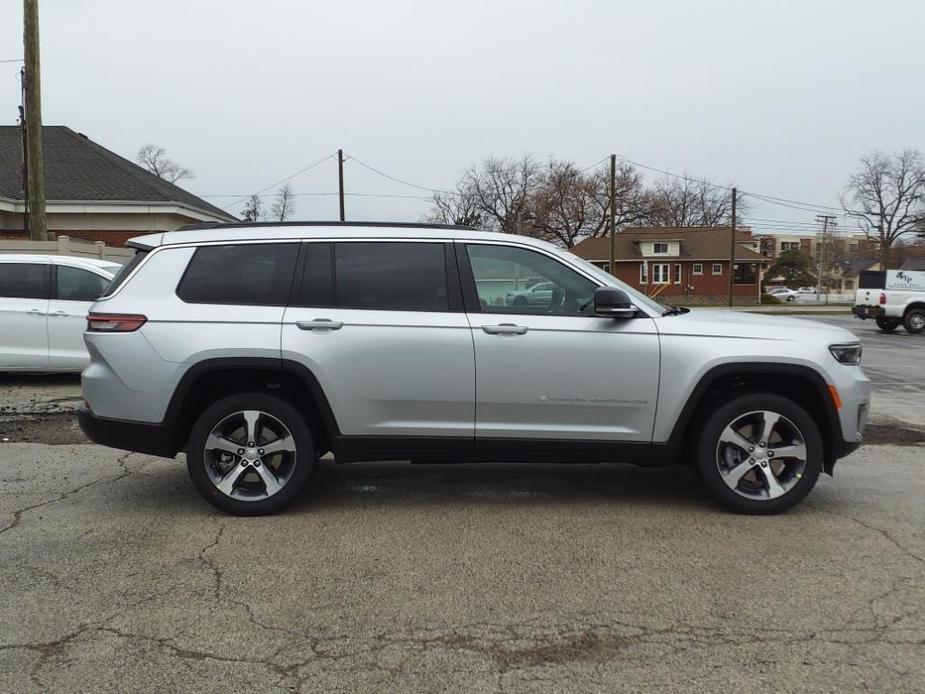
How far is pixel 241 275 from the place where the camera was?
16.0 feet

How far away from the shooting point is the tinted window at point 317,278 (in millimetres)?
4832

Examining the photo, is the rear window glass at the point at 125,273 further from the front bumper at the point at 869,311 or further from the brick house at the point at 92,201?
the front bumper at the point at 869,311

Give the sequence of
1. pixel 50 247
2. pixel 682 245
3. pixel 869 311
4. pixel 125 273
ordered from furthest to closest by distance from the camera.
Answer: pixel 682 245, pixel 869 311, pixel 50 247, pixel 125 273

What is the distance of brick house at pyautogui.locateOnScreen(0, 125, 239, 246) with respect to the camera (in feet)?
68.9

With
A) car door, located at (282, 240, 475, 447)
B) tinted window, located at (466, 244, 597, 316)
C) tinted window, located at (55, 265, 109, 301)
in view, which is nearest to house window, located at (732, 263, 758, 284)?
tinted window, located at (55, 265, 109, 301)

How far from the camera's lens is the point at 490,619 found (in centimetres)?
344

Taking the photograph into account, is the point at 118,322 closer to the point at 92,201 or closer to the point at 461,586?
the point at 461,586

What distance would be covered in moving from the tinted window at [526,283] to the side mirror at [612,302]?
0.53 feet

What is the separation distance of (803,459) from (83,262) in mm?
9083

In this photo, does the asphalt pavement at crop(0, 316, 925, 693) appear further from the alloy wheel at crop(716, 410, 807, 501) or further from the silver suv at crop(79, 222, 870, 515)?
the silver suv at crop(79, 222, 870, 515)

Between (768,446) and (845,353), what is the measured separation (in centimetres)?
77

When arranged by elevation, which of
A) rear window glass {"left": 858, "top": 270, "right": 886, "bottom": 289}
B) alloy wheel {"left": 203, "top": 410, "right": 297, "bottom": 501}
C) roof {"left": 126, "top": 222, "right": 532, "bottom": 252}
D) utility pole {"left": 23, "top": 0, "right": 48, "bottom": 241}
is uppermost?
utility pole {"left": 23, "top": 0, "right": 48, "bottom": 241}

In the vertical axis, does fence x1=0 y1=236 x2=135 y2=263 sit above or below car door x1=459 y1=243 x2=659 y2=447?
above

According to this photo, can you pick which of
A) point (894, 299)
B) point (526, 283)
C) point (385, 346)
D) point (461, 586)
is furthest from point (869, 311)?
point (461, 586)
